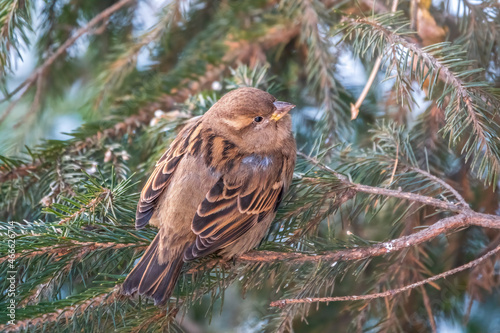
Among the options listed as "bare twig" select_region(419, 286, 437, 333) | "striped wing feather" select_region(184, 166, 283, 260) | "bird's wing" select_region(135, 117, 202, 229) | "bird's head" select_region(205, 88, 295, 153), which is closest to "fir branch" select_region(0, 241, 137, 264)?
"bird's wing" select_region(135, 117, 202, 229)

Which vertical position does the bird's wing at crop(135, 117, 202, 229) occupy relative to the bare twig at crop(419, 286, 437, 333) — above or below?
above

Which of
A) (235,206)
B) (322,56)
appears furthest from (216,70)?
(235,206)

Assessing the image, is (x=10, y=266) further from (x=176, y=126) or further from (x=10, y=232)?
(x=176, y=126)

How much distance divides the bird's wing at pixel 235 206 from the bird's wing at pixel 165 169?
235 millimetres

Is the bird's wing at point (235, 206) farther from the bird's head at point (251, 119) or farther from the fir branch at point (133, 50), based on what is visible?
the fir branch at point (133, 50)

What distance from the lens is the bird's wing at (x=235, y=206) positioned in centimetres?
249

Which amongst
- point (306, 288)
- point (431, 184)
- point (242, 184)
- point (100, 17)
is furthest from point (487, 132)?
point (100, 17)

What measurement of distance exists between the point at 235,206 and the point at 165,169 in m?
0.43

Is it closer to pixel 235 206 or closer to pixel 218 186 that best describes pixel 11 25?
pixel 218 186

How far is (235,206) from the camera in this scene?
2693mm

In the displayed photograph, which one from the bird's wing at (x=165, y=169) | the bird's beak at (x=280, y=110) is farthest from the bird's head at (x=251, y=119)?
the bird's wing at (x=165, y=169)

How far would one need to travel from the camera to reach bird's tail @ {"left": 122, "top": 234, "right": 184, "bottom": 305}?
209 centimetres

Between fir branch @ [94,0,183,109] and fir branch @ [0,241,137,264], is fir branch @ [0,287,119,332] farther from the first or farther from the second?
fir branch @ [94,0,183,109]

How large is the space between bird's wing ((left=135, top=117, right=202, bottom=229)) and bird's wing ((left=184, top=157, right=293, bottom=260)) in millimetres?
235
